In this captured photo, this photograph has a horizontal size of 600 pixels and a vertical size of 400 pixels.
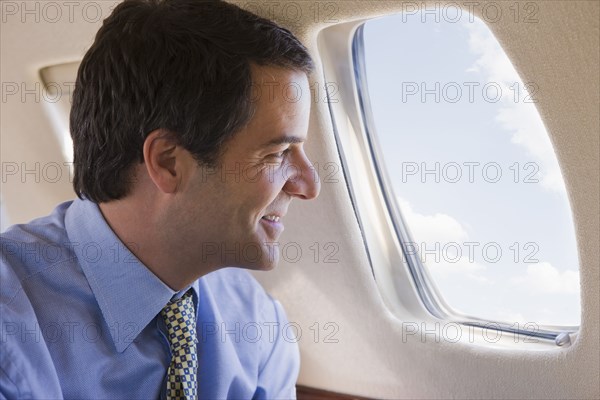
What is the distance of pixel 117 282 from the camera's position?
1.81m

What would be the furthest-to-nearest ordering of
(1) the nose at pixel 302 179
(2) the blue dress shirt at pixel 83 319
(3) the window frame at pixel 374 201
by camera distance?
(3) the window frame at pixel 374 201
(1) the nose at pixel 302 179
(2) the blue dress shirt at pixel 83 319

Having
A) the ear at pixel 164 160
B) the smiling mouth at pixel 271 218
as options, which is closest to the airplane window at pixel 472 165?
the smiling mouth at pixel 271 218

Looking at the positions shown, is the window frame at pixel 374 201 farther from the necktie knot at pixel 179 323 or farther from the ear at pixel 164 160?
the necktie knot at pixel 179 323

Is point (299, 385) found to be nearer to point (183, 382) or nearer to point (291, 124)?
point (183, 382)

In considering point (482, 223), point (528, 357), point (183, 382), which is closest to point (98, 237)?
point (183, 382)

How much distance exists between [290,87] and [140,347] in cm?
66

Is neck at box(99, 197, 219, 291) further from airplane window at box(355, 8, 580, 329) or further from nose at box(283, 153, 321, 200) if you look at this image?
airplane window at box(355, 8, 580, 329)

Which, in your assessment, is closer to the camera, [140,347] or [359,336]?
[140,347]

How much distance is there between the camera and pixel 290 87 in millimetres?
1826

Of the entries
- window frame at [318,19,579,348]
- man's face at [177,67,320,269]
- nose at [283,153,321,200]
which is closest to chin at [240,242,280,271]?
man's face at [177,67,320,269]

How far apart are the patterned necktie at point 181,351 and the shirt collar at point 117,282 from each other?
45mm

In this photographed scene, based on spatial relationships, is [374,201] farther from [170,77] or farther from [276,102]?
[170,77]

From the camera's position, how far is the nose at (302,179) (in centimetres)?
189

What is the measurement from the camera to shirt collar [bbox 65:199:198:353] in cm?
179
